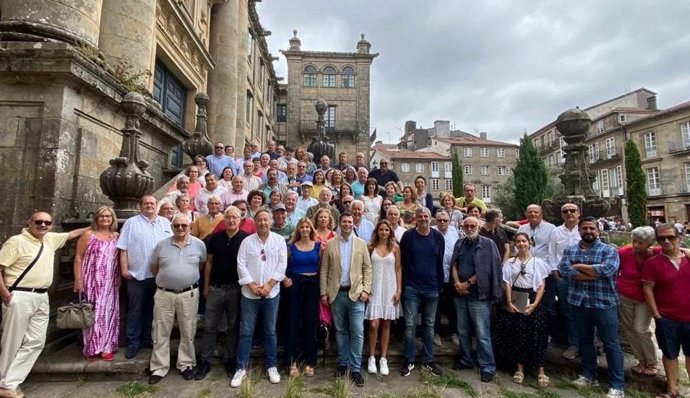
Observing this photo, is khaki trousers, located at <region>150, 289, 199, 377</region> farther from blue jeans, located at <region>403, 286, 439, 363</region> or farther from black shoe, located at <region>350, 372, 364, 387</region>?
blue jeans, located at <region>403, 286, 439, 363</region>

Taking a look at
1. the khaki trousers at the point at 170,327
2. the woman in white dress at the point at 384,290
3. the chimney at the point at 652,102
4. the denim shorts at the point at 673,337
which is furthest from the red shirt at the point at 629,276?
the chimney at the point at 652,102

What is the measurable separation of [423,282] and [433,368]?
3.47 feet

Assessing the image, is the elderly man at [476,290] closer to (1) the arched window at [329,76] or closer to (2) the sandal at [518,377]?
(2) the sandal at [518,377]

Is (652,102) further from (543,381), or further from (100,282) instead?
(100,282)

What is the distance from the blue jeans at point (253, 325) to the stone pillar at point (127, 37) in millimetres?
5343

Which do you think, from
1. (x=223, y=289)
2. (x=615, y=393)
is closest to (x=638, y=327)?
(x=615, y=393)

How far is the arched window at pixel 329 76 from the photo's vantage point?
37031 millimetres

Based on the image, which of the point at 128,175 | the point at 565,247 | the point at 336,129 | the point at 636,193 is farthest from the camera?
the point at 336,129

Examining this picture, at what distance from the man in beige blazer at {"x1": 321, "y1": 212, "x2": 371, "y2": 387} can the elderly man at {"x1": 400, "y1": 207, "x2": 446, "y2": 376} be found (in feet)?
1.88

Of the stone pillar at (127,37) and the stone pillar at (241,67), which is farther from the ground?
the stone pillar at (241,67)

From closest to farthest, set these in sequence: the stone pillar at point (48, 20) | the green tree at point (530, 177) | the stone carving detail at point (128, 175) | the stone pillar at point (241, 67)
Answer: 1. the stone carving detail at point (128, 175)
2. the stone pillar at point (48, 20)
3. the stone pillar at point (241, 67)
4. the green tree at point (530, 177)

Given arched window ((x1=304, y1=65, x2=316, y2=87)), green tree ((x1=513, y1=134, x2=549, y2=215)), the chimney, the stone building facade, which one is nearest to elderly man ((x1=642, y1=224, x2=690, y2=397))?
green tree ((x1=513, y1=134, x2=549, y2=215))

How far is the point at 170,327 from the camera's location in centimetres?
412

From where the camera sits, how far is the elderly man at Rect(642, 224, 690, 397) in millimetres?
3920
